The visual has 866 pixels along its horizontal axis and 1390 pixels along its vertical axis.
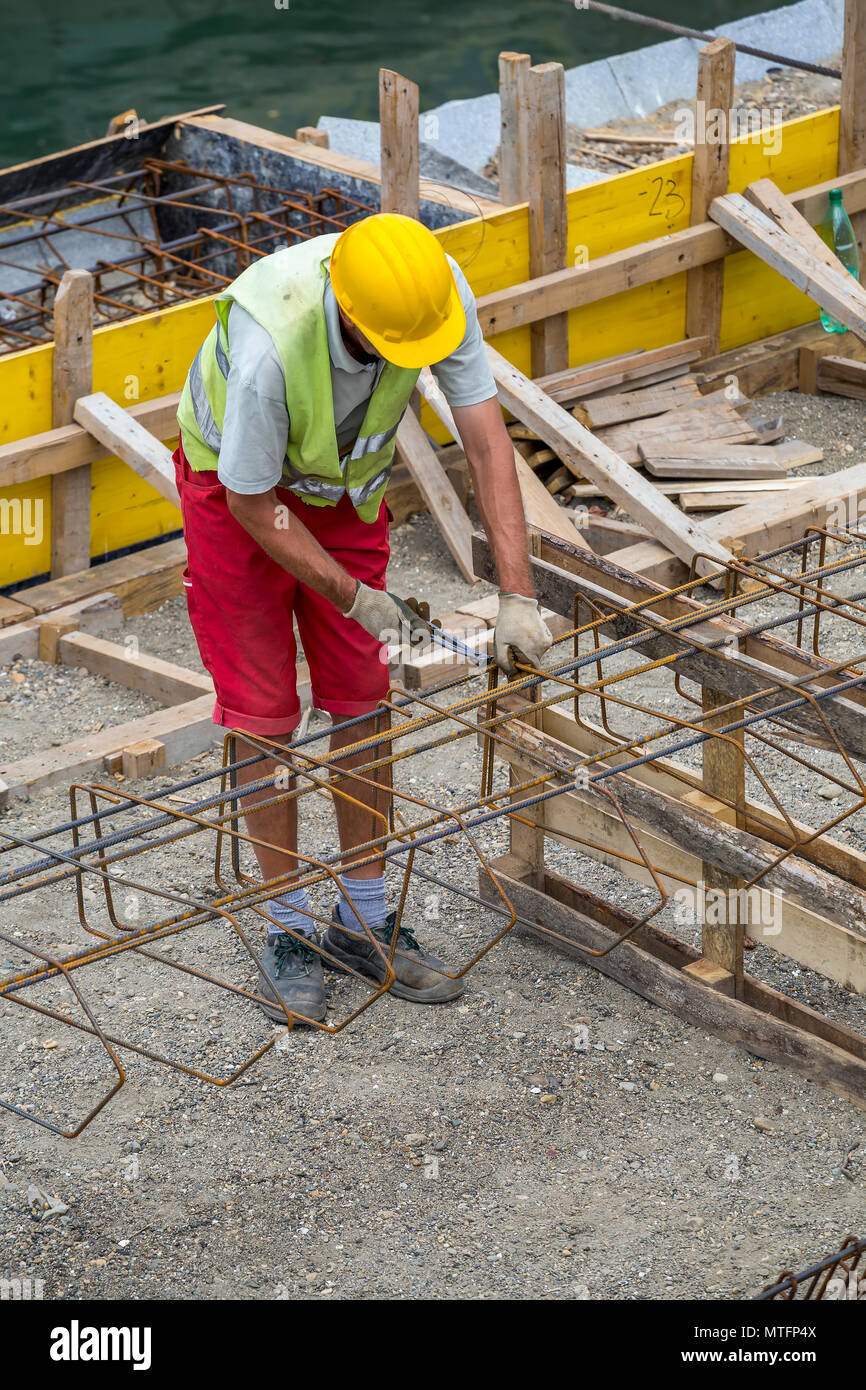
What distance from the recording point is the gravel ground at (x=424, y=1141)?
3.59 meters

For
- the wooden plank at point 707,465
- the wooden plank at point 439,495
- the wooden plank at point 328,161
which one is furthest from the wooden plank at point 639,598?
the wooden plank at point 328,161

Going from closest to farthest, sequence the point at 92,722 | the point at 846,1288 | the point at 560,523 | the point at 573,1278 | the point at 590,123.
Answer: the point at 846,1288 → the point at 573,1278 → the point at 92,722 → the point at 560,523 → the point at 590,123

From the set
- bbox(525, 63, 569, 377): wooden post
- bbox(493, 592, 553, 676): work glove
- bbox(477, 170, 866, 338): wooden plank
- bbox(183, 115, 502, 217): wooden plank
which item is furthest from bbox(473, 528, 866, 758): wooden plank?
bbox(183, 115, 502, 217): wooden plank

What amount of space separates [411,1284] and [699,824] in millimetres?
1271

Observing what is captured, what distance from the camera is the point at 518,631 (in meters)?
3.98

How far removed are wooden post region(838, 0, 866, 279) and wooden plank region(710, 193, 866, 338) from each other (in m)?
0.86

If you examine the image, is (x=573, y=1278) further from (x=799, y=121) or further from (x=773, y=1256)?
(x=799, y=121)

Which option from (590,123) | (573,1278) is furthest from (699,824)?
(590,123)

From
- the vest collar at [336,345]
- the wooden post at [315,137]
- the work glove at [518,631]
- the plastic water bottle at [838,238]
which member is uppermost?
the vest collar at [336,345]

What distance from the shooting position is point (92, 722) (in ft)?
19.5

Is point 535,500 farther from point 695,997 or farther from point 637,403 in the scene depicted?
point 695,997

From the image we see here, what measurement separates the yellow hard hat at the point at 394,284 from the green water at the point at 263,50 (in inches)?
523

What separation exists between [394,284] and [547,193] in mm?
4115

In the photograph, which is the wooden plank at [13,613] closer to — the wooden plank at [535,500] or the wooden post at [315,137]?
the wooden plank at [535,500]
